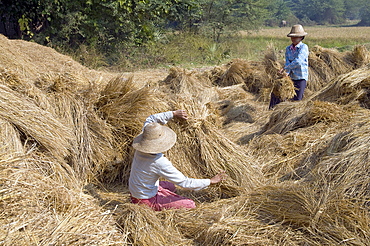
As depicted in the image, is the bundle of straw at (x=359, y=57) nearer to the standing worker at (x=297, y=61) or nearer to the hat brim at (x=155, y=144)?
the standing worker at (x=297, y=61)

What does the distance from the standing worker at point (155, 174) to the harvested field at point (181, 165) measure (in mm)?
143

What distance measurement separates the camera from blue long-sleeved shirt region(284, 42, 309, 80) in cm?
517

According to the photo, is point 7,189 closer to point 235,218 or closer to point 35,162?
point 35,162

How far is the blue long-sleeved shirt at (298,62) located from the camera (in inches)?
203

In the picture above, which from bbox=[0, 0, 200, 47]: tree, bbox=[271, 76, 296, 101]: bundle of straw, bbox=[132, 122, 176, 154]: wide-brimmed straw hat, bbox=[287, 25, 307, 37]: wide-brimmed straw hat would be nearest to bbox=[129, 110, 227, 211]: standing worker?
bbox=[132, 122, 176, 154]: wide-brimmed straw hat

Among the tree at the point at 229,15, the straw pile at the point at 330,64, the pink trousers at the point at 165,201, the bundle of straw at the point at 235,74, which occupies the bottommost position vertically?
the tree at the point at 229,15

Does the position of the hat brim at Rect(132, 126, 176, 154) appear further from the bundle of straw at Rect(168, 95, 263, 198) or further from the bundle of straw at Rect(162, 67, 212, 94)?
the bundle of straw at Rect(162, 67, 212, 94)

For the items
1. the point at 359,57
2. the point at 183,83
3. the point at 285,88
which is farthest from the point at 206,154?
the point at 359,57

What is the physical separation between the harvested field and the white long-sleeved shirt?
22 cm

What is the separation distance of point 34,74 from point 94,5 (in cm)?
651

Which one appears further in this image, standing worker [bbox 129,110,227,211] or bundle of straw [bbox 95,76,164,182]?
bundle of straw [bbox 95,76,164,182]

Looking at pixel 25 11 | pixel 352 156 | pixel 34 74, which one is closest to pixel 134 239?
pixel 352 156

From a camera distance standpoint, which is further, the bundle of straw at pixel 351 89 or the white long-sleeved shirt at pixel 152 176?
the bundle of straw at pixel 351 89

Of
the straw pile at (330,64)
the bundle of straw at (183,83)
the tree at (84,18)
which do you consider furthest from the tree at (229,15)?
the bundle of straw at (183,83)
